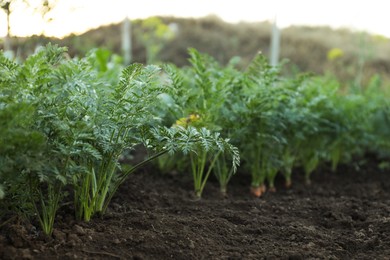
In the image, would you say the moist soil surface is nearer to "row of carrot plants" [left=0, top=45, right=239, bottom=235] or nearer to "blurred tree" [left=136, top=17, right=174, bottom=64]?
"row of carrot plants" [left=0, top=45, right=239, bottom=235]

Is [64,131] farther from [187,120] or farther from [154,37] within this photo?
[154,37]

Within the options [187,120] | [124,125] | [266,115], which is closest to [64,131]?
[124,125]

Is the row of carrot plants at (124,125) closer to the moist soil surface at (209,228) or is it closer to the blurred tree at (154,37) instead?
the moist soil surface at (209,228)

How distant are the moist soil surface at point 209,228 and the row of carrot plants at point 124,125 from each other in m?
0.13

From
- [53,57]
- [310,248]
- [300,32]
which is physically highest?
[300,32]

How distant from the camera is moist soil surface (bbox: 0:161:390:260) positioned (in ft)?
7.53

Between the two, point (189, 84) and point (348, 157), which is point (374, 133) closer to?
point (348, 157)

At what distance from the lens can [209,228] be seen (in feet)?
8.86

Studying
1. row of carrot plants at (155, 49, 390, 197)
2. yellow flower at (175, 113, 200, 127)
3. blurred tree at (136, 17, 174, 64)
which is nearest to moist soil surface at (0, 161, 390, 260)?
row of carrot plants at (155, 49, 390, 197)

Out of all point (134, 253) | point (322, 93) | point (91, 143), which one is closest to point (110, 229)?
point (134, 253)

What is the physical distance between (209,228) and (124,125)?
74 cm

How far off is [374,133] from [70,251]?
3909 mm

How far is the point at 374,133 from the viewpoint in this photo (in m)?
5.25

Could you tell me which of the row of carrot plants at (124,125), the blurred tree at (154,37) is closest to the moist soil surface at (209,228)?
the row of carrot plants at (124,125)
